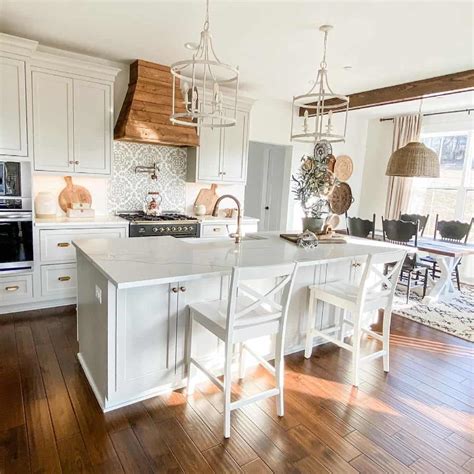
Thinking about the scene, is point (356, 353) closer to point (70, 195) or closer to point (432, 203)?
point (70, 195)

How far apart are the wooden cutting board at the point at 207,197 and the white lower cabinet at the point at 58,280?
6.59 ft

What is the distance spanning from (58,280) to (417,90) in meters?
4.70

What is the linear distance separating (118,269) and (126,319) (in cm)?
32

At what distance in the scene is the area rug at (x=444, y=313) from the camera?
3.78m

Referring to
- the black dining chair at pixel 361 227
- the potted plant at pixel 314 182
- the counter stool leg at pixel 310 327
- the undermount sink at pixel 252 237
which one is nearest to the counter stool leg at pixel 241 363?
the counter stool leg at pixel 310 327

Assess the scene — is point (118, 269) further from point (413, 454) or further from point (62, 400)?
point (413, 454)

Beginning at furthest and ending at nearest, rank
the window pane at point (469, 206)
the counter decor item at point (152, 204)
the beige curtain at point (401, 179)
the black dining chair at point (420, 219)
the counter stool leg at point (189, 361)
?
the beige curtain at point (401, 179) → the window pane at point (469, 206) → the black dining chair at point (420, 219) → the counter decor item at point (152, 204) → the counter stool leg at point (189, 361)

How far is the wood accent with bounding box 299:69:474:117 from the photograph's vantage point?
3.96m

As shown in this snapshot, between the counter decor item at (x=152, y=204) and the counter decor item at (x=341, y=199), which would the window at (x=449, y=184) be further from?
the counter decor item at (x=152, y=204)

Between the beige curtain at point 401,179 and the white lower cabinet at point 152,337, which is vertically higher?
the beige curtain at point 401,179

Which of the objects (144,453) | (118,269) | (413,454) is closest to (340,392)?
(413,454)

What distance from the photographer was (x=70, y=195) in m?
4.20

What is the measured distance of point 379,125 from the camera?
6.80 metres

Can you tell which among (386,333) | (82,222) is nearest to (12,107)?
(82,222)
